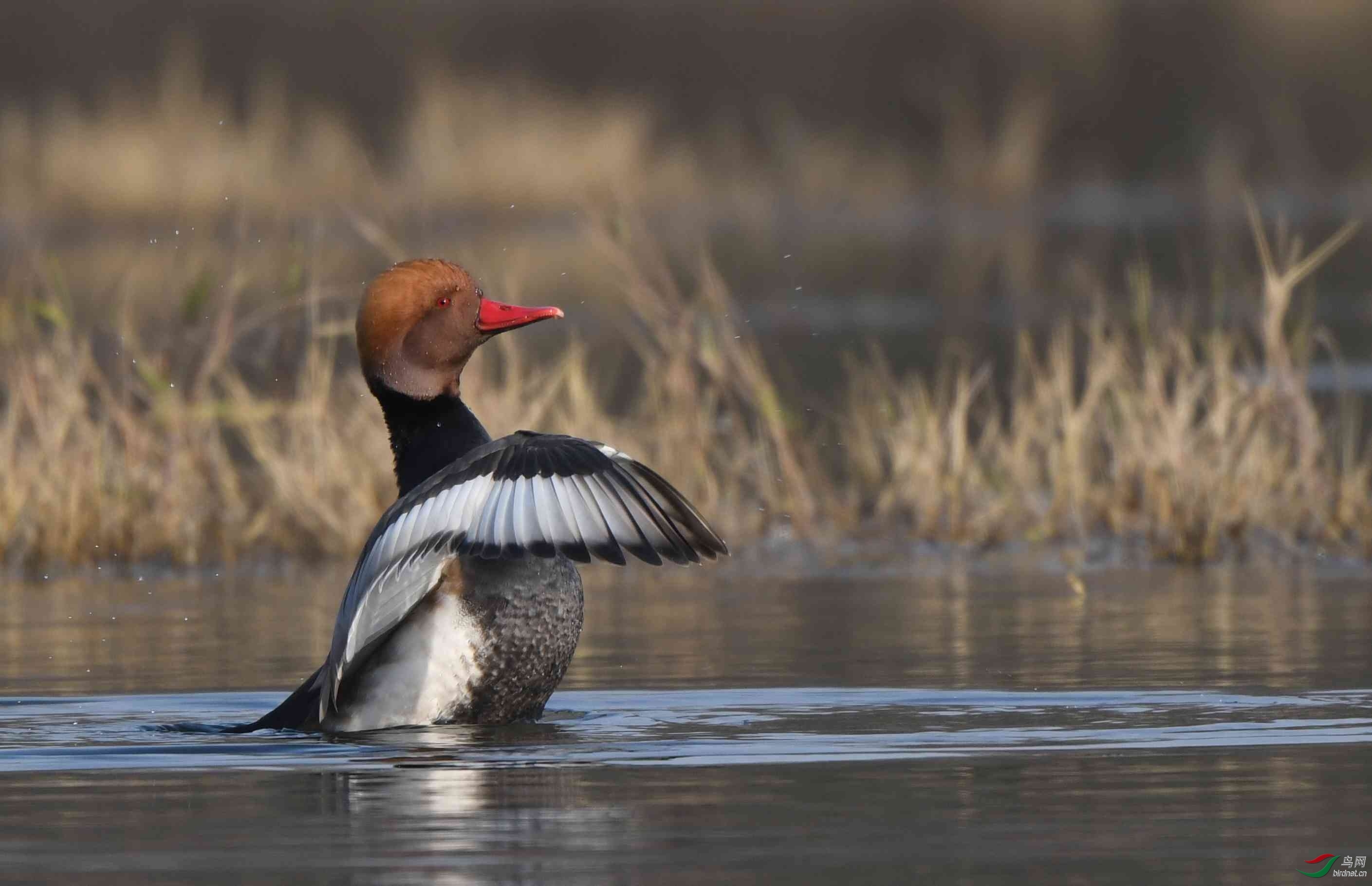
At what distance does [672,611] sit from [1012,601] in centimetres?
116

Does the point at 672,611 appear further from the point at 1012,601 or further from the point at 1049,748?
the point at 1049,748

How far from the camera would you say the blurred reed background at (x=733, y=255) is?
11383 millimetres

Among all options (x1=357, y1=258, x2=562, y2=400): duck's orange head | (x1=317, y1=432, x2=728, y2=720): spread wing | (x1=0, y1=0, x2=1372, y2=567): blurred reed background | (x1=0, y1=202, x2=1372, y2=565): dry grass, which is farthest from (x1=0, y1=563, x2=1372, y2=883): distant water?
(x1=0, y1=0, x2=1372, y2=567): blurred reed background

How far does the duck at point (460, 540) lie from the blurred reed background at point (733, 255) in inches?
121

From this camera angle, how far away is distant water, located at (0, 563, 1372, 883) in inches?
207

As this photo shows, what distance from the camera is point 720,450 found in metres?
12.0

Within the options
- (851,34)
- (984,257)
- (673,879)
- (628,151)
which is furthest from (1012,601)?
(851,34)

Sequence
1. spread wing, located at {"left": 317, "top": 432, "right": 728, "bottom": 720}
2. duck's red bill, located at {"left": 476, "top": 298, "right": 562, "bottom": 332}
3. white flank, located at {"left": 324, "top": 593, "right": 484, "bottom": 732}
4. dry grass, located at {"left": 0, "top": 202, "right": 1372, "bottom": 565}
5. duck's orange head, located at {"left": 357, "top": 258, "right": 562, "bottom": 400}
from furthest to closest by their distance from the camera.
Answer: dry grass, located at {"left": 0, "top": 202, "right": 1372, "bottom": 565}
duck's red bill, located at {"left": 476, "top": 298, "right": 562, "bottom": 332}
duck's orange head, located at {"left": 357, "top": 258, "right": 562, "bottom": 400}
white flank, located at {"left": 324, "top": 593, "right": 484, "bottom": 732}
spread wing, located at {"left": 317, "top": 432, "right": 728, "bottom": 720}

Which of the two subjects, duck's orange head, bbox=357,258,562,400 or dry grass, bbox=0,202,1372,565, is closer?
duck's orange head, bbox=357,258,562,400

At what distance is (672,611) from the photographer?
9898mm

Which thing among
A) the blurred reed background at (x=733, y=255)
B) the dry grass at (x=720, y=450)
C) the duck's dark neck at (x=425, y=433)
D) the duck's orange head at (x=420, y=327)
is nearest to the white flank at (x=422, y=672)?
the duck's dark neck at (x=425, y=433)

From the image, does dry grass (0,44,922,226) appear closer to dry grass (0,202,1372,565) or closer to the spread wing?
dry grass (0,202,1372,565)

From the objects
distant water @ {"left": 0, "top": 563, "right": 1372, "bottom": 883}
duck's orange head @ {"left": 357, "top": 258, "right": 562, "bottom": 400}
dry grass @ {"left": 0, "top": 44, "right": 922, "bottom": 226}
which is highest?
dry grass @ {"left": 0, "top": 44, "right": 922, "bottom": 226}

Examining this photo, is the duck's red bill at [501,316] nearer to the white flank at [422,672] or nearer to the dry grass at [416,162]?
the white flank at [422,672]
